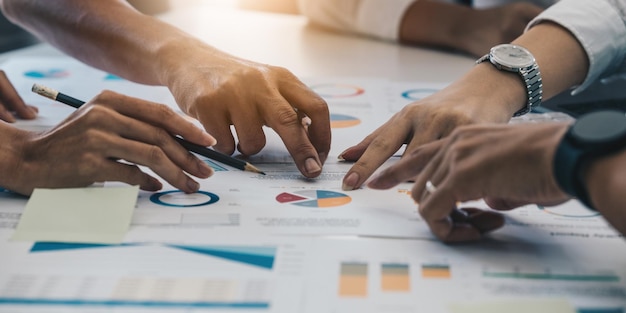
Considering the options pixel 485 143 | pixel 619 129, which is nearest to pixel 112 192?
pixel 485 143

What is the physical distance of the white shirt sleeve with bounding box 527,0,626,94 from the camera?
108 centimetres

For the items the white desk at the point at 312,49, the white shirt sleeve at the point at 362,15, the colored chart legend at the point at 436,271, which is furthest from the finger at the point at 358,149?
the white shirt sleeve at the point at 362,15

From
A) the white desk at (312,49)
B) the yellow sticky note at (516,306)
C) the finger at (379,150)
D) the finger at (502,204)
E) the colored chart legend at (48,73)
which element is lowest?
the white desk at (312,49)

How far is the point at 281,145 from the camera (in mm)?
1021

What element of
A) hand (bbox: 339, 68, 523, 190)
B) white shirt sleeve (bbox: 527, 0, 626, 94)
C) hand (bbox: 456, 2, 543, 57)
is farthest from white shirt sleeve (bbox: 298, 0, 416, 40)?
hand (bbox: 339, 68, 523, 190)

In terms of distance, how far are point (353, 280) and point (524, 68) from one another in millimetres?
512

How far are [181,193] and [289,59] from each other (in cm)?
69

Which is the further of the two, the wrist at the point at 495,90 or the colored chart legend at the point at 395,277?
the wrist at the point at 495,90

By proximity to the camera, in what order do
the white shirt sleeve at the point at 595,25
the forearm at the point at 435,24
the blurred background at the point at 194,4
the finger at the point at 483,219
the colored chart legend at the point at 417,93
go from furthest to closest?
Answer: the blurred background at the point at 194,4 < the forearm at the point at 435,24 < the colored chart legend at the point at 417,93 < the white shirt sleeve at the point at 595,25 < the finger at the point at 483,219

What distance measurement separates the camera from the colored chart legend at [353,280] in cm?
62

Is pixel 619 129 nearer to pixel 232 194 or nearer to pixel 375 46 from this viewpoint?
pixel 232 194

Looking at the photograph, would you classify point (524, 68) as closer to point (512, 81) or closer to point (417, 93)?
point (512, 81)

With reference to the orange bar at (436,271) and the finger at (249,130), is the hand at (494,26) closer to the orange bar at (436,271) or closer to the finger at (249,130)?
the finger at (249,130)

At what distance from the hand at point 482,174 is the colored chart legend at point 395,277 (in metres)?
0.07
